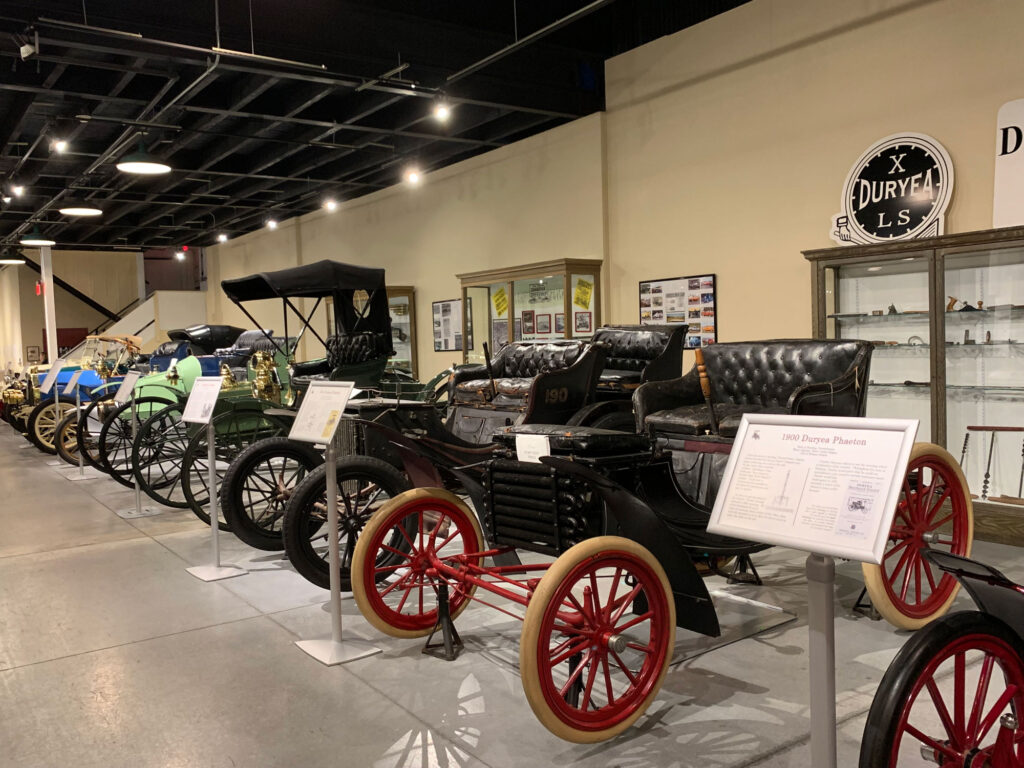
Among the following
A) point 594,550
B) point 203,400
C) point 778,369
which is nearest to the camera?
point 594,550

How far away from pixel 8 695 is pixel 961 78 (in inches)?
247

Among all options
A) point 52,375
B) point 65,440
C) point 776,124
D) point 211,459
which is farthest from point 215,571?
point 52,375

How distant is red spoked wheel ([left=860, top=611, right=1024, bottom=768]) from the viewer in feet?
5.70

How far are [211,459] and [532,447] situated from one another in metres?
2.46

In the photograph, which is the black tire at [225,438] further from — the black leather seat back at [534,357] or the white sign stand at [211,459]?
the black leather seat back at [534,357]

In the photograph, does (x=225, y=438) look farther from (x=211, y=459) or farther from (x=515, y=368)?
(x=515, y=368)

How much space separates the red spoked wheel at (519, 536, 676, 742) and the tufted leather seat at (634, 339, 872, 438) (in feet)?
5.05

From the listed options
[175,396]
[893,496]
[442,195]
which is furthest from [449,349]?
[893,496]

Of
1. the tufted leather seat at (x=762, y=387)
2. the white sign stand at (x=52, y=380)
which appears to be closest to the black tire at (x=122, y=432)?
the white sign stand at (x=52, y=380)

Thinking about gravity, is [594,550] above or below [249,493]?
above

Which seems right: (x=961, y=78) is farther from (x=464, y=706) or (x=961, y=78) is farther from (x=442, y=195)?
(x=442, y=195)

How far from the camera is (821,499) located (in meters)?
1.75

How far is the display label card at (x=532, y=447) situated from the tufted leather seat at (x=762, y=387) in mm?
1349

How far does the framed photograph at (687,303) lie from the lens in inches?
291
